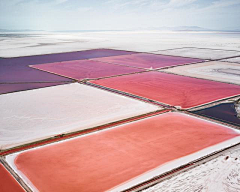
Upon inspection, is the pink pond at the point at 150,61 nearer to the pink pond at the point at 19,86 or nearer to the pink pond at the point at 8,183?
the pink pond at the point at 19,86

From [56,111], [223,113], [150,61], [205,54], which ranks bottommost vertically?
[223,113]

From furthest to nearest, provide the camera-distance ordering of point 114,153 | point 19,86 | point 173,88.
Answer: point 19,86 → point 173,88 → point 114,153

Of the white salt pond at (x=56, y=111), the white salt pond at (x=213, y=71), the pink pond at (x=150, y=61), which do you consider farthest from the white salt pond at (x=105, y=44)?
the white salt pond at (x=56, y=111)

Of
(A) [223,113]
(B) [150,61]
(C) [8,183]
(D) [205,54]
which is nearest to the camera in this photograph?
(C) [8,183]

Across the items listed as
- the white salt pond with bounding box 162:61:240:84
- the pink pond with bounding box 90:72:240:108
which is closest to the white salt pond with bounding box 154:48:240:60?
the white salt pond with bounding box 162:61:240:84

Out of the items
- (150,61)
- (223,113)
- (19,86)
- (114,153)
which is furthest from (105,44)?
(114,153)

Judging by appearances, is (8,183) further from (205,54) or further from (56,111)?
(205,54)

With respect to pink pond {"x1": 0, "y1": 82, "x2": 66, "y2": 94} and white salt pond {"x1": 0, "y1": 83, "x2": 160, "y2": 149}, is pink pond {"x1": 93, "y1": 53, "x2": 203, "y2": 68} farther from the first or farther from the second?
white salt pond {"x1": 0, "y1": 83, "x2": 160, "y2": 149}

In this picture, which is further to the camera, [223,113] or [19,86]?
[19,86]

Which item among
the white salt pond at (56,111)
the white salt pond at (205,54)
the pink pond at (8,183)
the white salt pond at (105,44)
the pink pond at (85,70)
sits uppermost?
the white salt pond at (105,44)
